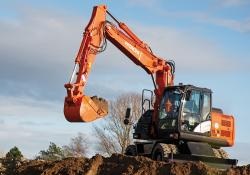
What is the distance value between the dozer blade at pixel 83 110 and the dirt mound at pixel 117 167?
6.33ft

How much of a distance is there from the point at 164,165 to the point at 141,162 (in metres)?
0.70

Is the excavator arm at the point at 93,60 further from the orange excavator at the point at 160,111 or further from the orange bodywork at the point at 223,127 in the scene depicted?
the orange bodywork at the point at 223,127

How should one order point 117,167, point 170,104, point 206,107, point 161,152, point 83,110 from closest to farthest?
point 117,167 → point 83,110 → point 161,152 → point 206,107 → point 170,104

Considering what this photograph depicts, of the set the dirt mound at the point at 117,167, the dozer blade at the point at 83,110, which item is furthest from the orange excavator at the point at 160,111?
the dirt mound at the point at 117,167

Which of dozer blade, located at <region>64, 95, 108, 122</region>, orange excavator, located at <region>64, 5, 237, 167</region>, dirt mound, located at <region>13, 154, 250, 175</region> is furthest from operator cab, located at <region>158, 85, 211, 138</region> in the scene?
dirt mound, located at <region>13, 154, 250, 175</region>

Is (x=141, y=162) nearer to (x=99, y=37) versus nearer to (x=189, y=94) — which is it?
(x=189, y=94)

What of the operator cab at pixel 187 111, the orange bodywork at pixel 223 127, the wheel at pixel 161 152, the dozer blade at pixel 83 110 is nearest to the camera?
the dozer blade at pixel 83 110

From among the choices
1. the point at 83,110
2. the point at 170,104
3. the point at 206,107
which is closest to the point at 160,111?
the point at 170,104

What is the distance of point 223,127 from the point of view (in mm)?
19375

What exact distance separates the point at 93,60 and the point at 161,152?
13.2 feet

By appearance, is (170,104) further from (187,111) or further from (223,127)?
(223,127)

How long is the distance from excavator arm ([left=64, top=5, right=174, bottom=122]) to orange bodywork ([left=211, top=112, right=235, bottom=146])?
7.50 feet

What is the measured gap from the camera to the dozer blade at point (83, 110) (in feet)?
57.0

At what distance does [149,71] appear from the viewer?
21016 millimetres
